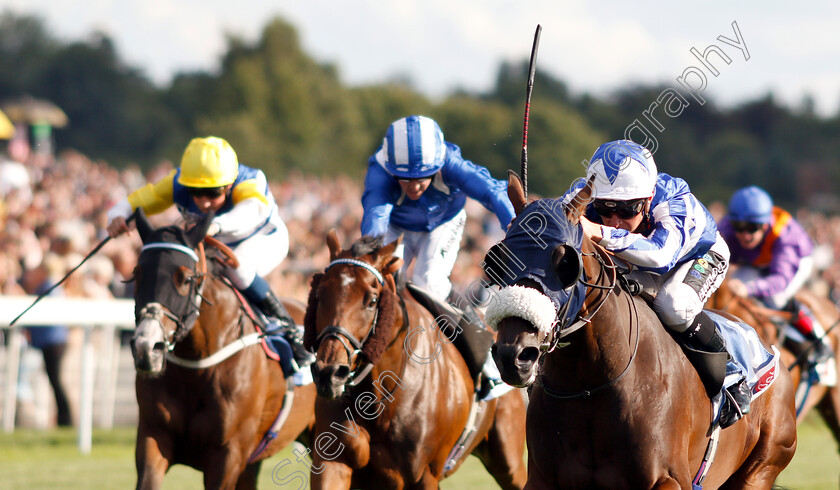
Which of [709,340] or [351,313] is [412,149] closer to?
[351,313]

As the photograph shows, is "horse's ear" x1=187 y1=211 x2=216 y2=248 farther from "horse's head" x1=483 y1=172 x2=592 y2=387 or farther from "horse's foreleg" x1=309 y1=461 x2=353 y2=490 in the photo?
"horse's head" x1=483 y1=172 x2=592 y2=387

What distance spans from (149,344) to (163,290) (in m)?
0.32

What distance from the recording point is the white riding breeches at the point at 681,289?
3994mm

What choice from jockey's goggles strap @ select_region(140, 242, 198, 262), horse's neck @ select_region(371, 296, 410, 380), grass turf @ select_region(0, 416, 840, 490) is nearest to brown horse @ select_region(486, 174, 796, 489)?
horse's neck @ select_region(371, 296, 410, 380)

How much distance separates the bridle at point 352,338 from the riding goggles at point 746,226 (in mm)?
4606

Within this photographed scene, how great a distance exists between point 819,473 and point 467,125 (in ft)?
16.8

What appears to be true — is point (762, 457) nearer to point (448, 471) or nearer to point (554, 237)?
point (448, 471)

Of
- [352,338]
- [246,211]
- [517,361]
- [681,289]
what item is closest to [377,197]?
[246,211]

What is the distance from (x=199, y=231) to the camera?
17.1ft

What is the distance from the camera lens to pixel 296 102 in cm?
5975

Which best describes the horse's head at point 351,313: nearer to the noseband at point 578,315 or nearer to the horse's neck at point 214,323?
the horse's neck at point 214,323

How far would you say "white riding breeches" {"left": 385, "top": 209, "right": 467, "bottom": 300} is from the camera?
5.55 m

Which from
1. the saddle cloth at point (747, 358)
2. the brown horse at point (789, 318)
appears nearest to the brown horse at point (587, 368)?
the saddle cloth at point (747, 358)

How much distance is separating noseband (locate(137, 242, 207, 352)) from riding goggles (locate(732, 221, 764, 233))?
4.74 m
